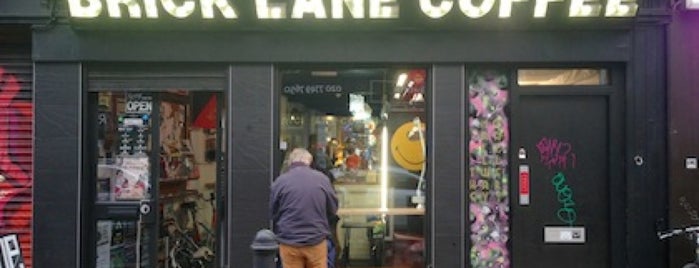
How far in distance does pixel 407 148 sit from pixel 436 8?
1.54 meters

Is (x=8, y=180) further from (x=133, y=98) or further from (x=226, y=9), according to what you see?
(x=226, y=9)

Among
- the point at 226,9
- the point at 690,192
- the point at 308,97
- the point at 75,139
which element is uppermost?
the point at 226,9

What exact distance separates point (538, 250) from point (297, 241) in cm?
275

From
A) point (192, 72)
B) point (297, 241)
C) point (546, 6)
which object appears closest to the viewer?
point (297, 241)

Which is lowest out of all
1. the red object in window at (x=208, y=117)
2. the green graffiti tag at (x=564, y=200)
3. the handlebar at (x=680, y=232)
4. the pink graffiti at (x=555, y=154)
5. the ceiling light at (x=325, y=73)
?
the handlebar at (x=680, y=232)

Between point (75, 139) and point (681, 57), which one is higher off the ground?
point (681, 57)

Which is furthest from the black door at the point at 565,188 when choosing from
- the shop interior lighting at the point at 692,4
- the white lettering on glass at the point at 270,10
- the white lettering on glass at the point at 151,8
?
the white lettering on glass at the point at 151,8

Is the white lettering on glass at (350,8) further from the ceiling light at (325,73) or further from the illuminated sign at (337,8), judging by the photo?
the ceiling light at (325,73)

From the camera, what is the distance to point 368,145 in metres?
7.67

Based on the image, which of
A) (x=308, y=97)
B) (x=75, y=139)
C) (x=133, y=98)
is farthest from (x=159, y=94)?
(x=308, y=97)

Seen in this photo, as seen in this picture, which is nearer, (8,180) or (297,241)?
(297,241)

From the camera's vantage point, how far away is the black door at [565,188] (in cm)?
725

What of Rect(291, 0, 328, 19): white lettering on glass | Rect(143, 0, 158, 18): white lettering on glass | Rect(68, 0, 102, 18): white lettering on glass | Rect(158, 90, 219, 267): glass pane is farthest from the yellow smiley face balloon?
Rect(68, 0, 102, 18): white lettering on glass

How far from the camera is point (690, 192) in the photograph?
703cm
